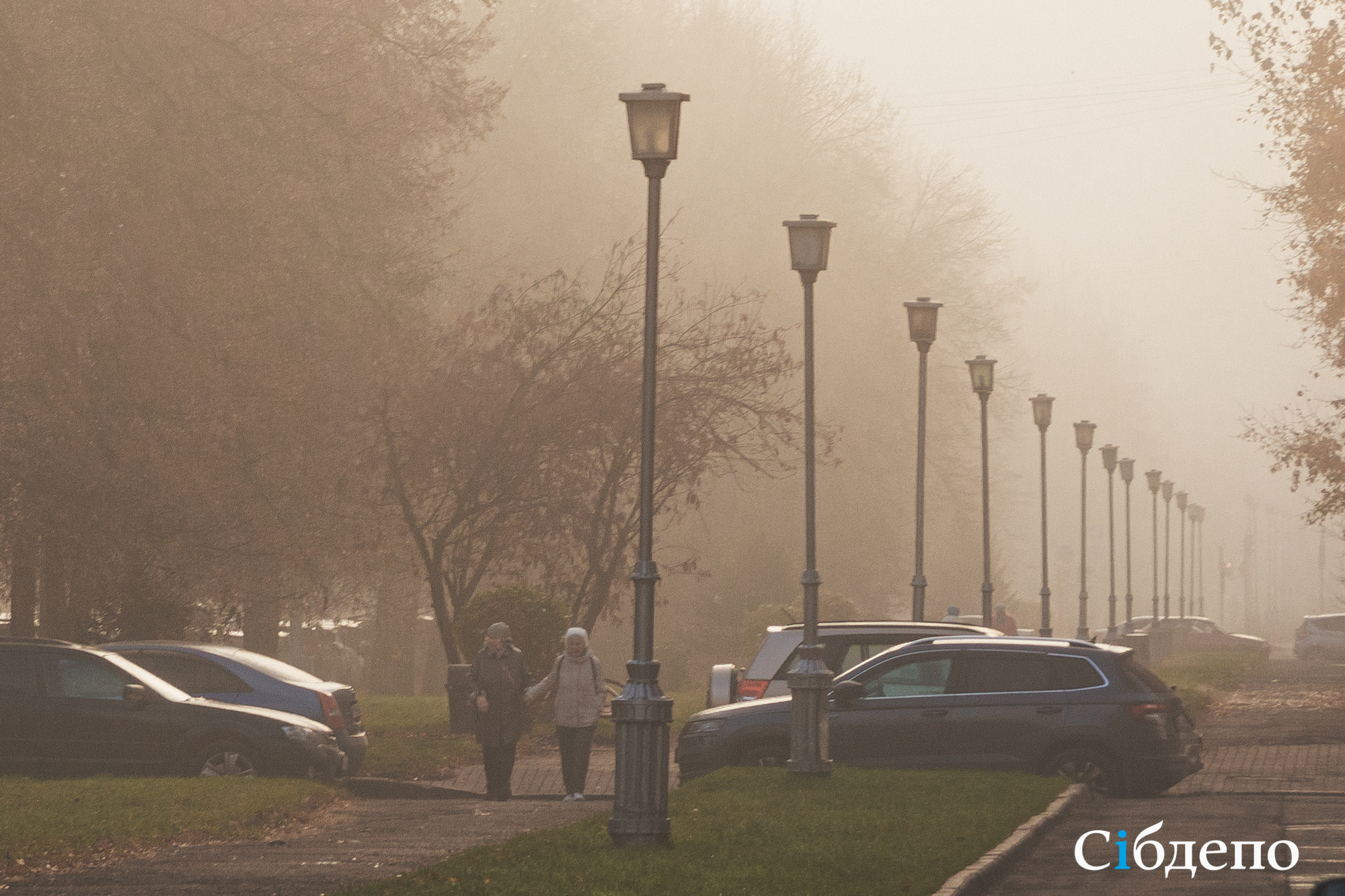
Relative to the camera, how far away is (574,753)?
18.1 meters

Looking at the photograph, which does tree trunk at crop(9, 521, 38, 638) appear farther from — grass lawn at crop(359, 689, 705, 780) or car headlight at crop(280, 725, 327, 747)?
car headlight at crop(280, 725, 327, 747)

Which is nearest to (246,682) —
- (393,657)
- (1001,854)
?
(1001,854)

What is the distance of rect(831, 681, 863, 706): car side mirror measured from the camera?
1700cm

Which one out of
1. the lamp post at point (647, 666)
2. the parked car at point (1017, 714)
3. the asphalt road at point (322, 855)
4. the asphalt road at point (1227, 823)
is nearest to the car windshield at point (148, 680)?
the asphalt road at point (322, 855)

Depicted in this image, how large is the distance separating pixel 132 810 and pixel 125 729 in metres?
3.60

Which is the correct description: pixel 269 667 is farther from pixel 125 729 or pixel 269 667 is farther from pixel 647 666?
pixel 647 666

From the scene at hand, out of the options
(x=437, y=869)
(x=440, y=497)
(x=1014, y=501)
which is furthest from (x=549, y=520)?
(x=1014, y=501)

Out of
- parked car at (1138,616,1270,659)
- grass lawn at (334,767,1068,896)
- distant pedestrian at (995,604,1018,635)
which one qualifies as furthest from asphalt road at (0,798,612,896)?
parked car at (1138,616,1270,659)

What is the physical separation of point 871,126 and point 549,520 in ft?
97.4

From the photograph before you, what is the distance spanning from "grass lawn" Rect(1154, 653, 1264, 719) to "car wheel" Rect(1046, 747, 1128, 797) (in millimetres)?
9556

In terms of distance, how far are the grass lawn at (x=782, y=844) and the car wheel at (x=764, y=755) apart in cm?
114

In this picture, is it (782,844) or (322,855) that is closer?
(782,844)

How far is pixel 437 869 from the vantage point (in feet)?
36.1

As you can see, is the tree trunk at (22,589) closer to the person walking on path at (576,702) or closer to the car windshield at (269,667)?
the car windshield at (269,667)
